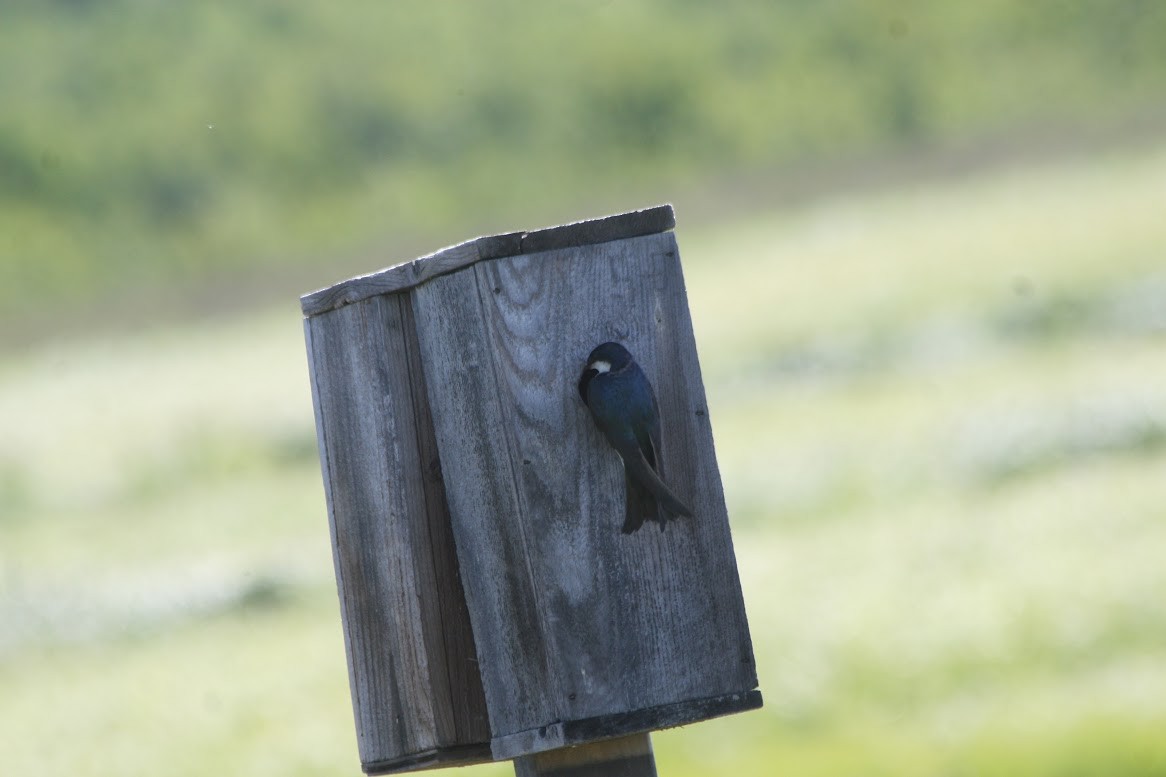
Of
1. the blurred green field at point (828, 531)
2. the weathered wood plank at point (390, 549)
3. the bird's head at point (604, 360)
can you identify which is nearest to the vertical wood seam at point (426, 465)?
the weathered wood plank at point (390, 549)

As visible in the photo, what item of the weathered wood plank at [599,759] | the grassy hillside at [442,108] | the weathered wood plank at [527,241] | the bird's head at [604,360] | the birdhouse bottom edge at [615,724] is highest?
the grassy hillside at [442,108]

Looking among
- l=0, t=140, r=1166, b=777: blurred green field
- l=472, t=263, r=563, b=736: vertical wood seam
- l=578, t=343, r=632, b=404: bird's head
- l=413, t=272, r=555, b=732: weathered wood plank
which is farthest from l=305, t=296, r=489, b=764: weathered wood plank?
l=0, t=140, r=1166, b=777: blurred green field

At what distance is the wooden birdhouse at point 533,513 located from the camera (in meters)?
3.19

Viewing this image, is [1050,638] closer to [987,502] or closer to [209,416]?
[987,502]

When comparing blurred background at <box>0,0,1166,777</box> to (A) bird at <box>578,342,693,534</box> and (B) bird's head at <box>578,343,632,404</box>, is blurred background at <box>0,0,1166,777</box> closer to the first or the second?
(A) bird at <box>578,342,693,534</box>

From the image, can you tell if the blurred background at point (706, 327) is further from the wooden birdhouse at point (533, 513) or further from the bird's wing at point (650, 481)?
the bird's wing at point (650, 481)

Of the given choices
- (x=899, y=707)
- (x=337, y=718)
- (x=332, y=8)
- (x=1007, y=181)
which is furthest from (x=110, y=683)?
(x=332, y=8)

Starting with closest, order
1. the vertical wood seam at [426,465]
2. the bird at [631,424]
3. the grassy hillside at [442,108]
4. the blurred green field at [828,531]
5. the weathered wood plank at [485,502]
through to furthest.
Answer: the bird at [631,424] → the weathered wood plank at [485,502] → the vertical wood seam at [426,465] → the blurred green field at [828,531] → the grassy hillside at [442,108]

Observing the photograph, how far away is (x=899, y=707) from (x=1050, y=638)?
868mm

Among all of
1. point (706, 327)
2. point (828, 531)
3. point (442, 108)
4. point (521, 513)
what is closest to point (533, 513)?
point (521, 513)

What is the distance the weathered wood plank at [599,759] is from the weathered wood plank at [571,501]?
0.09 m

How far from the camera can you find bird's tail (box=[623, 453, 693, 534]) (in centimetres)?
312

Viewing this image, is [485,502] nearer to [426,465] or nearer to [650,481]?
[426,465]

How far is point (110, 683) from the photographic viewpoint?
1102 cm
